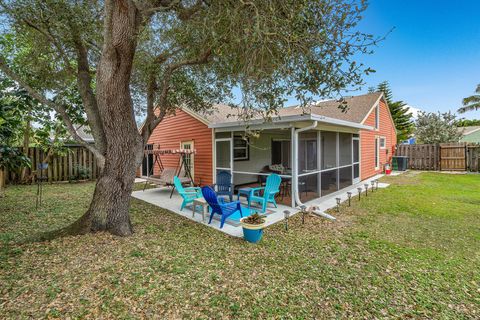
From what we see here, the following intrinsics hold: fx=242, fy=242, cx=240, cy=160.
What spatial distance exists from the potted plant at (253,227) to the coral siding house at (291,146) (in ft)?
8.32

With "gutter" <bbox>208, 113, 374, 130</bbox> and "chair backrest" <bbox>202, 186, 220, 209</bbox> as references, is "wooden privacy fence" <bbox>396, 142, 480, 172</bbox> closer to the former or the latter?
"gutter" <bbox>208, 113, 374, 130</bbox>

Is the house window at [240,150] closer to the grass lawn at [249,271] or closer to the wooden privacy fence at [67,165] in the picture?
the grass lawn at [249,271]

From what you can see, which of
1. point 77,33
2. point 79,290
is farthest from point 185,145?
point 79,290

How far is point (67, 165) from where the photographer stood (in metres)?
12.1

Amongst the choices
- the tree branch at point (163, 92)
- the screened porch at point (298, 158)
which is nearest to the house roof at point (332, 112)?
the screened porch at point (298, 158)

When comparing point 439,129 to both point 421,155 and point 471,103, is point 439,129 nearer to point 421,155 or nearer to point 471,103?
point 421,155

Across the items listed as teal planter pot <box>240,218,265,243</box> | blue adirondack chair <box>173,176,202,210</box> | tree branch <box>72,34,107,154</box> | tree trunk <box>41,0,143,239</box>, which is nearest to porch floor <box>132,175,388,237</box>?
blue adirondack chair <box>173,176,202,210</box>

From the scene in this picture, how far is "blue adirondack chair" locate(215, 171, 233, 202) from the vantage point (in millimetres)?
8016

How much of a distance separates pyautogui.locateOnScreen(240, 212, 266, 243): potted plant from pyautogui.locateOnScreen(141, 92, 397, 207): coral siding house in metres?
2.54

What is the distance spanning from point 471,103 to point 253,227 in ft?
113

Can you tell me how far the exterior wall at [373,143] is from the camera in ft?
40.4

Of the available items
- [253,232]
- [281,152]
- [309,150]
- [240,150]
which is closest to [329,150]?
[309,150]

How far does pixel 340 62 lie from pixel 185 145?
27.6 ft

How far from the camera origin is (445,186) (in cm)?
1030
